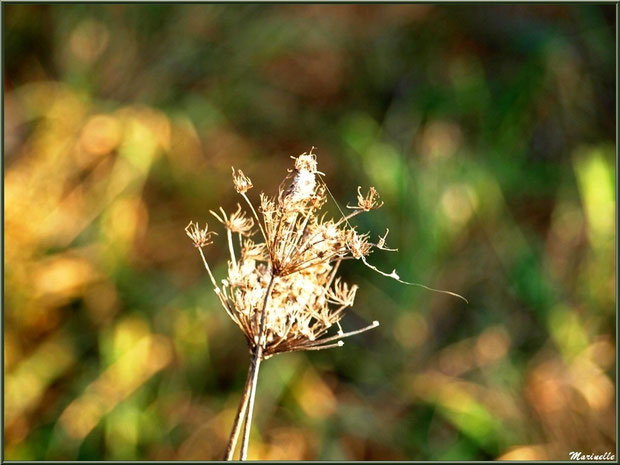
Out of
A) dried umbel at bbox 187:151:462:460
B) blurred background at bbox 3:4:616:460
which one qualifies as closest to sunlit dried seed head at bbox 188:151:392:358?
dried umbel at bbox 187:151:462:460

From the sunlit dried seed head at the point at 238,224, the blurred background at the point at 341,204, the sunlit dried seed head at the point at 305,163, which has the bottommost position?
the sunlit dried seed head at the point at 238,224

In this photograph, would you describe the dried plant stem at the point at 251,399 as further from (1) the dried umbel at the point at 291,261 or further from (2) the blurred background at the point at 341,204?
(2) the blurred background at the point at 341,204

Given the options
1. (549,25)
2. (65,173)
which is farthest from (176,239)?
(549,25)

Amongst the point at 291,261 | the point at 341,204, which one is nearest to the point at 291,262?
the point at 291,261

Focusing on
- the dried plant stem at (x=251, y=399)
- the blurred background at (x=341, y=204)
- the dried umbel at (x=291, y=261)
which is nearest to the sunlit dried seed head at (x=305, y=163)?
the dried umbel at (x=291, y=261)

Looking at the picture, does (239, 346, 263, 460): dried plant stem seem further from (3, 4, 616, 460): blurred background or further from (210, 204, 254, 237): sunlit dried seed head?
(3, 4, 616, 460): blurred background

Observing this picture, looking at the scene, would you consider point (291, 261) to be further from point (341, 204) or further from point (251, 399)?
point (341, 204)

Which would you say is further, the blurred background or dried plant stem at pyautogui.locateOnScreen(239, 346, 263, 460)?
the blurred background

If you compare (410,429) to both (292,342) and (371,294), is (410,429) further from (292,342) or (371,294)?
(292,342)
